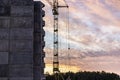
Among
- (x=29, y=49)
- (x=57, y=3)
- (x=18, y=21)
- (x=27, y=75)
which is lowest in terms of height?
(x=57, y=3)

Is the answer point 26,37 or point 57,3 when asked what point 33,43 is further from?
point 57,3

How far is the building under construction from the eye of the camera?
17375 mm

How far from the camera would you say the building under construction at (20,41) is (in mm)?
17375

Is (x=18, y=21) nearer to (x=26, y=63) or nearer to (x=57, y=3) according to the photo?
(x=26, y=63)

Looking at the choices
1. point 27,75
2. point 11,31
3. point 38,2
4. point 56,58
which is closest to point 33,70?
point 27,75

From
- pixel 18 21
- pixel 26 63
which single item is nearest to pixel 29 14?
pixel 18 21

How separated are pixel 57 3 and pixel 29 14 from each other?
115192 millimetres

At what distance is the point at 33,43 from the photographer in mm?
17703

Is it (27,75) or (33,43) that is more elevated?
(33,43)

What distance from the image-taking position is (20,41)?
1756 centimetres

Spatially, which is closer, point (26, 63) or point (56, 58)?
point (26, 63)

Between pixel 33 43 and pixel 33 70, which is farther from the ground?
pixel 33 43

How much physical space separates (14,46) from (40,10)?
2.02m

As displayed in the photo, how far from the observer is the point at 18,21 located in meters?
17.7
